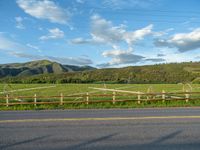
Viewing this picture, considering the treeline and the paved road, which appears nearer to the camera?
the paved road

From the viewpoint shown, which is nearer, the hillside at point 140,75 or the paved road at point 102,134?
the paved road at point 102,134

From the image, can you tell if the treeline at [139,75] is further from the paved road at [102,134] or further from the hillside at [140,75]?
the paved road at [102,134]

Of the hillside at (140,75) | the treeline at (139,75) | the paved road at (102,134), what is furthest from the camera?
the treeline at (139,75)

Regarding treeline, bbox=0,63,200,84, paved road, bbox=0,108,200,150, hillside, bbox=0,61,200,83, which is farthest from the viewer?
treeline, bbox=0,63,200,84

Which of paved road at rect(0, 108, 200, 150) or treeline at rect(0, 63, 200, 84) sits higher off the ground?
treeline at rect(0, 63, 200, 84)

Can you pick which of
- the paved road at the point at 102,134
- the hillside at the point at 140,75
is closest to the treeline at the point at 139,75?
the hillside at the point at 140,75

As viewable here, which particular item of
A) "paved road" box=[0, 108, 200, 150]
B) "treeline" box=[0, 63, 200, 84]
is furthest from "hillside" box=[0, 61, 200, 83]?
"paved road" box=[0, 108, 200, 150]

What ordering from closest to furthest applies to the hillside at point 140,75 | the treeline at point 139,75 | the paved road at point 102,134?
1. the paved road at point 102,134
2. the hillside at point 140,75
3. the treeline at point 139,75

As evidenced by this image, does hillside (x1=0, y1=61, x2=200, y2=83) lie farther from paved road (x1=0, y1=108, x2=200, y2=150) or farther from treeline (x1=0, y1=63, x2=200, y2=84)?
paved road (x1=0, y1=108, x2=200, y2=150)

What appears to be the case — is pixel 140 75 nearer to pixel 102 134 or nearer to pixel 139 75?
pixel 139 75

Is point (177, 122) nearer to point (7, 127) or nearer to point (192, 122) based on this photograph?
point (192, 122)

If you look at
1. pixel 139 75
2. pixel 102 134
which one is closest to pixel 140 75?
pixel 139 75

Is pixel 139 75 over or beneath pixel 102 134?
over

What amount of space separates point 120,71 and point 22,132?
12754 centimetres
